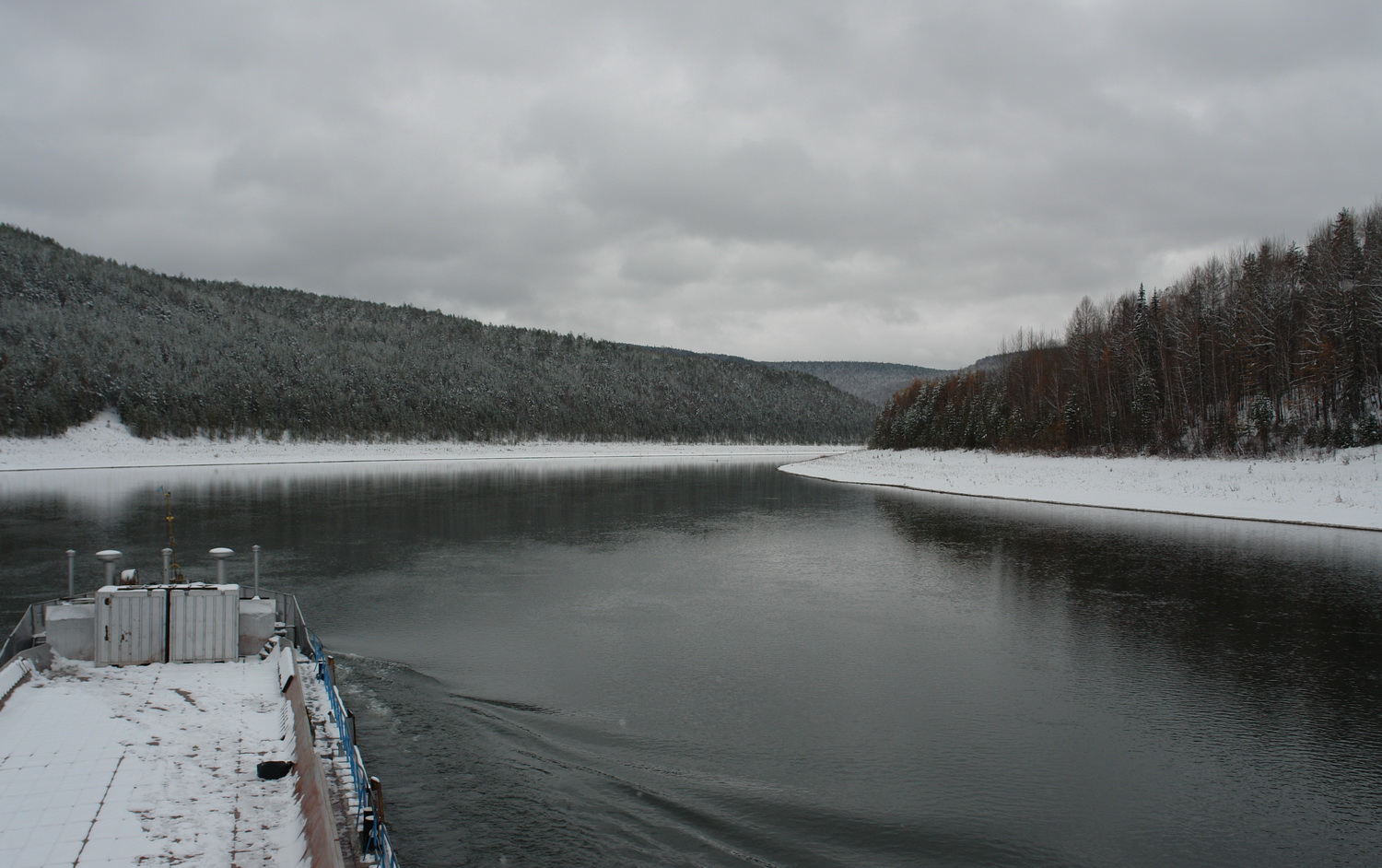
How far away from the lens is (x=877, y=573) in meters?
20.2

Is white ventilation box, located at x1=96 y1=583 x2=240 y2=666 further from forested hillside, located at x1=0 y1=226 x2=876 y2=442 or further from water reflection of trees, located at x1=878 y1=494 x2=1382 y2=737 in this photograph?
forested hillside, located at x1=0 y1=226 x2=876 y2=442

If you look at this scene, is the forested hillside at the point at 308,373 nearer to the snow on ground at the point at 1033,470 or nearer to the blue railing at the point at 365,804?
the snow on ground at the point at 1033,470

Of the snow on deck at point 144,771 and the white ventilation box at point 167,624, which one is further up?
the white ventilation box at point 167,624

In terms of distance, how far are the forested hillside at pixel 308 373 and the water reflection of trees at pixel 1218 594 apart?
298ft

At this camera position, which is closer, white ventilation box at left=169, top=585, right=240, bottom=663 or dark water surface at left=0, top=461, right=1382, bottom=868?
dark water surface at left=0, top=461, right=1382, bottom=868

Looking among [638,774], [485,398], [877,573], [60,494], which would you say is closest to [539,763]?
[638,774]

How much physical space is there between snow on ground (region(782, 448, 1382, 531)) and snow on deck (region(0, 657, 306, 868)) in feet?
113

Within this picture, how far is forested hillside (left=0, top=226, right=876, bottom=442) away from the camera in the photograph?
91.4m

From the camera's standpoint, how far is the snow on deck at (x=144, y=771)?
231 inches

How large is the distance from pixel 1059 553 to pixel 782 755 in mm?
17250

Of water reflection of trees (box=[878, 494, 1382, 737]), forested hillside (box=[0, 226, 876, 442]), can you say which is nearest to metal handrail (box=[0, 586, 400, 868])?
water reflection of trees (box=[878, 494, 1382, 737])

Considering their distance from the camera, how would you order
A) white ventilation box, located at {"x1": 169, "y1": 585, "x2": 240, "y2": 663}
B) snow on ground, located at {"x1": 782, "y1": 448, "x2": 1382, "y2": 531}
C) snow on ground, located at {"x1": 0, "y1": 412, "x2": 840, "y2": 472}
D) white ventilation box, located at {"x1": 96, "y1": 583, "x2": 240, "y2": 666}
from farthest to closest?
snow on ground, located at {"x1": 0, "y1": 412, "x2": 840, "y2": 472}, snow on ground, located at {"x1": 782, "y1": 448, "x2": 1382, "y2": 531}, white ventilation box, located at {"x1": 169, "y1": 585, "x2": 240, "y2": 663}, white ventilation box, located at {"x1": 96, "y1": 583, "x2": 240, "y2": 666}

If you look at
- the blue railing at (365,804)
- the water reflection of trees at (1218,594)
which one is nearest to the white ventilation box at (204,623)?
the blue railing at (365,804)

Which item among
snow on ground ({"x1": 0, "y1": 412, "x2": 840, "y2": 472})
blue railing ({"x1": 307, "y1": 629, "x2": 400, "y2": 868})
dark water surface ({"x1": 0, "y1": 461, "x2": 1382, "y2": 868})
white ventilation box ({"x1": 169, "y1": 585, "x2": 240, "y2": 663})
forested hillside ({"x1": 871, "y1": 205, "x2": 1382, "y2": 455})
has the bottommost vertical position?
dark water surface ({"x1": 0, "y1": 461, "x2": 1382, "y2": 868})
